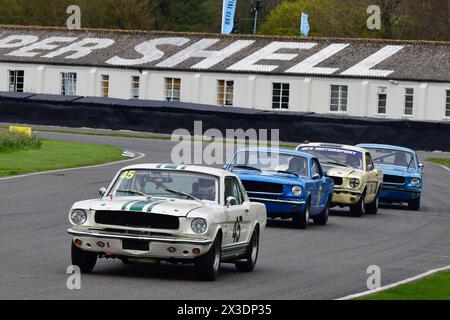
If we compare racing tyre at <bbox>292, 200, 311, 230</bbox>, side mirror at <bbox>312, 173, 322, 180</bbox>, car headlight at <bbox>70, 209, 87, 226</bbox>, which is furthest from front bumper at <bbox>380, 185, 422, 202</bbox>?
car headlight at <bbox>70, 209, 87, 226</bbox>

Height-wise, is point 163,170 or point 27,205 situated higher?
point 163,170

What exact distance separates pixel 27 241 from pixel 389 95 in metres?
52.9

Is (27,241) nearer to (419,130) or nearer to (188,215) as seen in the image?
(188,215)

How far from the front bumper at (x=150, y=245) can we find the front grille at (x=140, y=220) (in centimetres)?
16

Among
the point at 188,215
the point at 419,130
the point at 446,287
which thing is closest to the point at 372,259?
the point at 446,287

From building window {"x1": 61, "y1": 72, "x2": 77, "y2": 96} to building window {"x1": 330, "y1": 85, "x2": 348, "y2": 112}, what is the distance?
53.0 ft

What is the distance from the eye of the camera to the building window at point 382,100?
7000cm

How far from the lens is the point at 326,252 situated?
19.5 meters

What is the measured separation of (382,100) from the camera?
231 ft

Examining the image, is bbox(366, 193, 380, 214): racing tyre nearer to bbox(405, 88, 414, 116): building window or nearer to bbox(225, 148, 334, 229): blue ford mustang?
bbox(225, 148, 334, 229): blue ford mustang

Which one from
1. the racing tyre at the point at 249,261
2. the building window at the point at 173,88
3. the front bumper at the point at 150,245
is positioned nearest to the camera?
the front bumper at the point at 150,245

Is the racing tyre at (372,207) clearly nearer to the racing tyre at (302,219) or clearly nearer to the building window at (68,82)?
the racing tyre at (302,219)

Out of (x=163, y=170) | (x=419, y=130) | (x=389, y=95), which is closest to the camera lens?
(x=163, y=170)

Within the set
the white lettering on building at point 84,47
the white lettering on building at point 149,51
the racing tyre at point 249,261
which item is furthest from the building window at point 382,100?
the racing tyre at point 249,261
